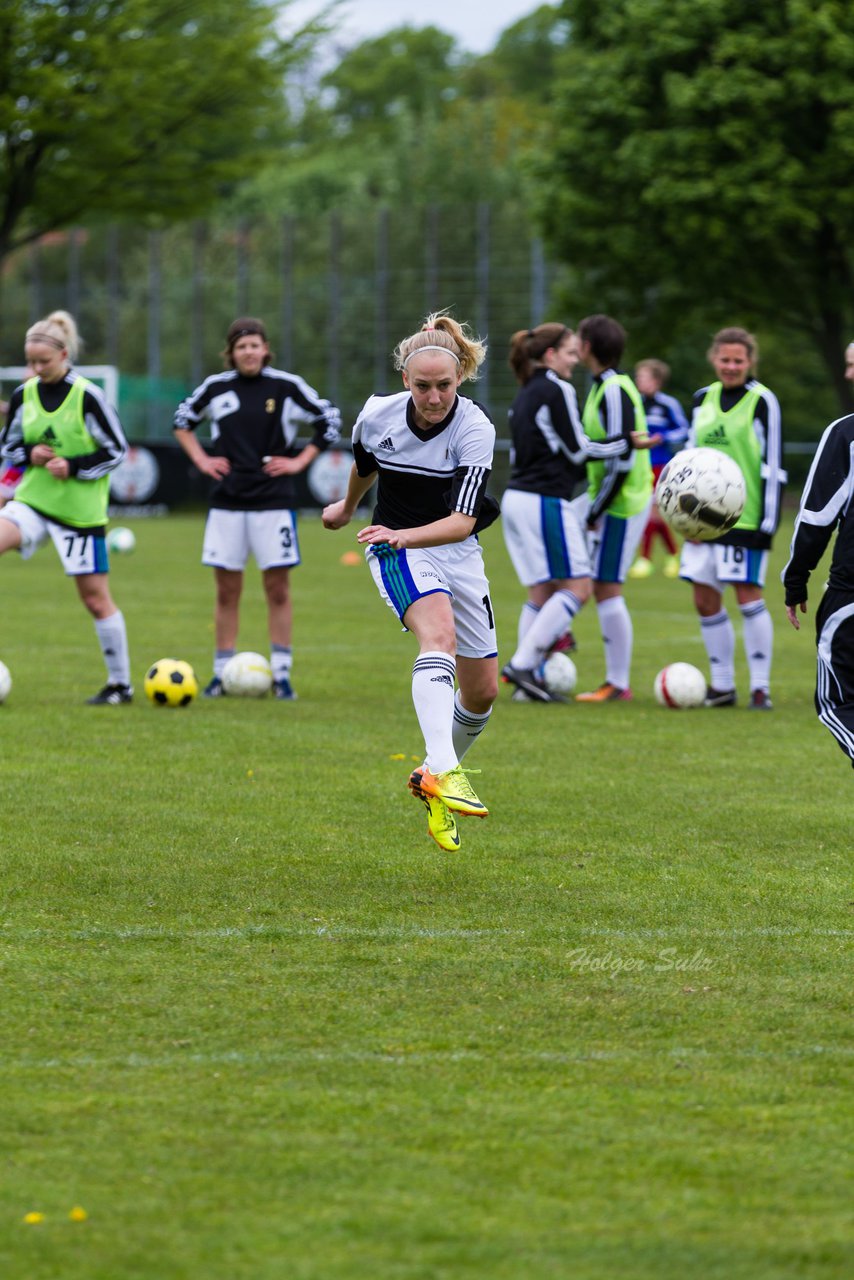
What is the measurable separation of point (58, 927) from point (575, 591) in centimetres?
638

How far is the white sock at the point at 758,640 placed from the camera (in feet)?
37.0

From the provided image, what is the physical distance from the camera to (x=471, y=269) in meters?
46.7

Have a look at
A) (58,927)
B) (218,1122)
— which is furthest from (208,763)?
(218,1122)

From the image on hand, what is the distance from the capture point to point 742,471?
10961 millimetres

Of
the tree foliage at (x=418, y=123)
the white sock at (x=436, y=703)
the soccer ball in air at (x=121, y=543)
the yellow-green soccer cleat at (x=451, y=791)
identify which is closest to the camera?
the yellow-green soccer cleat at (x=451, y=791)

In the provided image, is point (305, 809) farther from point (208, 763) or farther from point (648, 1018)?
point (648, 1018)

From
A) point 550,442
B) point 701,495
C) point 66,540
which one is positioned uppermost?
point 550,442

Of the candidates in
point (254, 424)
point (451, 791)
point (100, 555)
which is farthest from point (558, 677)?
point (451, 791)

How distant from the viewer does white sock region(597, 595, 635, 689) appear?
38.3ft

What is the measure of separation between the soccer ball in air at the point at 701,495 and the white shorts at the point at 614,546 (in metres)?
2.74

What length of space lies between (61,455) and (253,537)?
140 centimetres

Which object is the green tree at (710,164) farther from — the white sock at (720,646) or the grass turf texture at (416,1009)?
the grass turf texture at (416,1009)

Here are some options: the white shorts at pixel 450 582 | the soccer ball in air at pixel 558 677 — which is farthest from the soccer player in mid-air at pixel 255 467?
the white shorts at pixel 450 582

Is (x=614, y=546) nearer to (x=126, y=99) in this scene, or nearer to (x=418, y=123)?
(x=126, y=99)
